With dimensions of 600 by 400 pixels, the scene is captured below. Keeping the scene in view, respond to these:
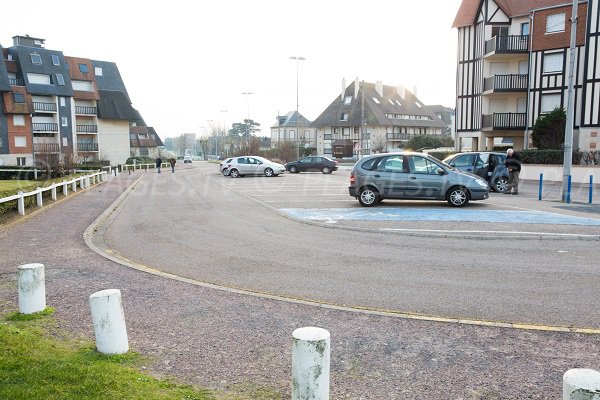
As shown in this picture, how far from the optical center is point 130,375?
4.07 m

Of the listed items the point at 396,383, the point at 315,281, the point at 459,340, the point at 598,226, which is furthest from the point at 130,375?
the point at 598,226

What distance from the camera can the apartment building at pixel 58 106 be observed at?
56.7m

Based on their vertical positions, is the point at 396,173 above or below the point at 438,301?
above

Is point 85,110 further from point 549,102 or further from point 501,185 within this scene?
point 501,185

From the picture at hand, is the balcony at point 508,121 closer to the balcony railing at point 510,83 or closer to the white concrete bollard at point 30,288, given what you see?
the balcony railing at point 510,83

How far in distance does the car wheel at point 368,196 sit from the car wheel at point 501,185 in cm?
784

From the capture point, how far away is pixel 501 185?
21203 millimetres

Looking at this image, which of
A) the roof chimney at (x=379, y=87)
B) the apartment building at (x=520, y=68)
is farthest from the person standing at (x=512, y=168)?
the roof chimney at (x=379, y=87)

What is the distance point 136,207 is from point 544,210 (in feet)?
43.5

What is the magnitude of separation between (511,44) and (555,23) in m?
2.97

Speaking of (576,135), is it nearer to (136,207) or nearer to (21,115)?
(136,207)

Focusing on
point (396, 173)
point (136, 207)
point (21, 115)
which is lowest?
point (136, 207)

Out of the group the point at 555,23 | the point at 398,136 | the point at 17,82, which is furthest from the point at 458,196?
the point at 398,136

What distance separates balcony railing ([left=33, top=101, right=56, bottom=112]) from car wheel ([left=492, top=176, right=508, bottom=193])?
185 ft
